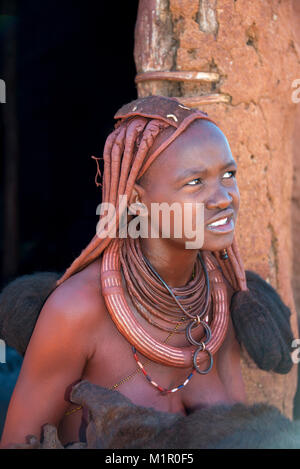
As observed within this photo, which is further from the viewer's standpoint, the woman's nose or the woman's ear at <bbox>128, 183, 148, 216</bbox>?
the woman's ear at <bbox>128, 183, 148, 216</bbox>

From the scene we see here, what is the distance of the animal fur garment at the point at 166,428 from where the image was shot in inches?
71.0

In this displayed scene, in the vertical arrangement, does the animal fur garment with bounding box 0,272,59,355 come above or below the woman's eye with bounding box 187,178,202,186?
below

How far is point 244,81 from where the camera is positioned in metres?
2.88

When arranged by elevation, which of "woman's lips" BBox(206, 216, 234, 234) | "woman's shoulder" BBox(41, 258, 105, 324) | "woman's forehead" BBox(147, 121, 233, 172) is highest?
"woman's forehead" BBox(147, 121, 233, 172)

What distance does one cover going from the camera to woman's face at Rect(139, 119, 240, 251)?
1999 mm

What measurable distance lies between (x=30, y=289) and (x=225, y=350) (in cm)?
97

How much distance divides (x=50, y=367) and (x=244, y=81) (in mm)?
1903

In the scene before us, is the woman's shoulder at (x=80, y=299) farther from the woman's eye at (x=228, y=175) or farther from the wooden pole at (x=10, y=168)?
the wooden pole at (x=10, y=168)

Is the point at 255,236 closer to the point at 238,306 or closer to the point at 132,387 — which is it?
the point at 238,306

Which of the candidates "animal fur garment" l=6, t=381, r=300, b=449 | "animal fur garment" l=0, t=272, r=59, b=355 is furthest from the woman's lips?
"animal fur garment" l=0, t=272, r=59, b=355

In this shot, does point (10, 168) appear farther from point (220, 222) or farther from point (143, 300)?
point (220, 222)

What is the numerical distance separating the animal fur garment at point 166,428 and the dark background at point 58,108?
3899 millimetres

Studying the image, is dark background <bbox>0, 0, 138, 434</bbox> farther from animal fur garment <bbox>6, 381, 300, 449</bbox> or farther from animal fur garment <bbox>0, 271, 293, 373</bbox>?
animal fur garment <bbox>6, 381, 300, 449</bbox>

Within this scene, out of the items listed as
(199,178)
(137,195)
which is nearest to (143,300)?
(137,195)
